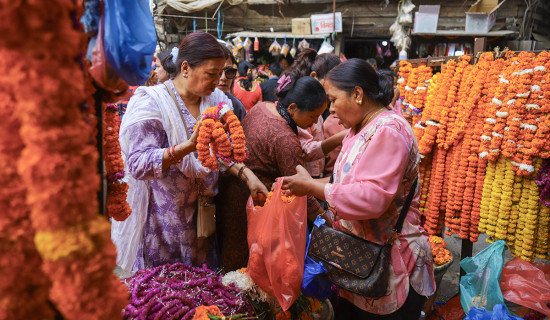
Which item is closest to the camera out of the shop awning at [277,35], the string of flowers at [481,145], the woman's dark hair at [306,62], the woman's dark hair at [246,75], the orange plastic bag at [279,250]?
the orange plastic bag at [279,250]

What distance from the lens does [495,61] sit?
116 inches

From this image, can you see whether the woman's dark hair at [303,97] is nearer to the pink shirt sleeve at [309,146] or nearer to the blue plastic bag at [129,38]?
the pink shirt sleeve at [309,146]

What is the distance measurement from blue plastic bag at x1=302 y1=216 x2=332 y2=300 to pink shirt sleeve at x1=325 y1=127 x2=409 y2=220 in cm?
45

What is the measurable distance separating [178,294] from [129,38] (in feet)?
3.79

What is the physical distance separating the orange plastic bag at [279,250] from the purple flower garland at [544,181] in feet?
6.07

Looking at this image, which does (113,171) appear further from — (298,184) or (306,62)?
(306,62)

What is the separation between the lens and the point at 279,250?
A: 191 cm

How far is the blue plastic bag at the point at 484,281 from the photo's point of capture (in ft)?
8.42

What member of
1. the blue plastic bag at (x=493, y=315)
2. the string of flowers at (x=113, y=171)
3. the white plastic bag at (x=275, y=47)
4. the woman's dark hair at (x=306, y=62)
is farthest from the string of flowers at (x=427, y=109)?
the white plastic bag at (x=275, y=47)

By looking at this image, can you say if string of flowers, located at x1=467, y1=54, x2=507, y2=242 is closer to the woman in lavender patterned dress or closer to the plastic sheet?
the woman in lavender patterned dress

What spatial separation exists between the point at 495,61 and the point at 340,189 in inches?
84.9

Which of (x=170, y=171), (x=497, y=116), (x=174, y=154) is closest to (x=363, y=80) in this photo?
(x=174, y=154)

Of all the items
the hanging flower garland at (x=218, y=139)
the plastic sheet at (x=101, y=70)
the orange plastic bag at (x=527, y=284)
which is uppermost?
the plastic sheet at (x=101, y=70)

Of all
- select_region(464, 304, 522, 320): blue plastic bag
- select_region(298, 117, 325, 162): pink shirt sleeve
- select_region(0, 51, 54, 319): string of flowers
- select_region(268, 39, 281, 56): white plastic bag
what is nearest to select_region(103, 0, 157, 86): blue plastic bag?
select_region(0, 51, 54, 319): string of flowers
